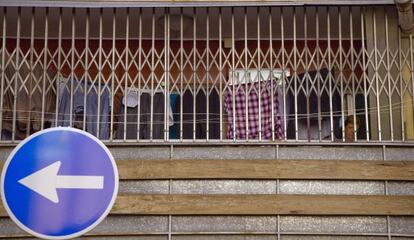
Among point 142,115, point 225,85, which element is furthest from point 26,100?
point 225,85

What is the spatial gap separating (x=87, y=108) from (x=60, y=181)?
11.8 feet

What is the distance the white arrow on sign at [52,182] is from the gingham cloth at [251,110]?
336 centimetres

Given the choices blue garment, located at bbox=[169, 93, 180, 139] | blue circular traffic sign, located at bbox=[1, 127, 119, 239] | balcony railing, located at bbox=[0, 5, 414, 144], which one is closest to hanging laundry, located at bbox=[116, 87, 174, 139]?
balcony railing, located at bbox=[0, 5, 414, 144]

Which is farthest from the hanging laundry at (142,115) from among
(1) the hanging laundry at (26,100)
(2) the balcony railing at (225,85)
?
(1) the hanging laundry at (26,100)

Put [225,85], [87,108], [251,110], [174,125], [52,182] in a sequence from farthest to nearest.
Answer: [174,125] < [87,108] < [225,85] < [251,110] < [52,182]

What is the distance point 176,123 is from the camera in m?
8.00

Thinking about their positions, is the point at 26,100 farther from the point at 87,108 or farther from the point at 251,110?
the point at 251,110

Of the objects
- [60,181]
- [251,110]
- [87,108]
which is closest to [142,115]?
[87,108]

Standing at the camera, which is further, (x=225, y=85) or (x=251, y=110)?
(x=225, y=85)

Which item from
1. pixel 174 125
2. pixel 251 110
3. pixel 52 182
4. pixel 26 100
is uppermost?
pixel 26 100

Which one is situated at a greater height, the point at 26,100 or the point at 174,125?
the point at 26,100

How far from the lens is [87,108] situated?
309 inches

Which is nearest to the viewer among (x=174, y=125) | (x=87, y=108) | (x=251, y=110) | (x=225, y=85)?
(x=251, y=110)

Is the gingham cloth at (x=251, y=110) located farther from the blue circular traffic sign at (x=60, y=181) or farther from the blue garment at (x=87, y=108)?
the blue circular traffic sign at (x=60, y=181)
